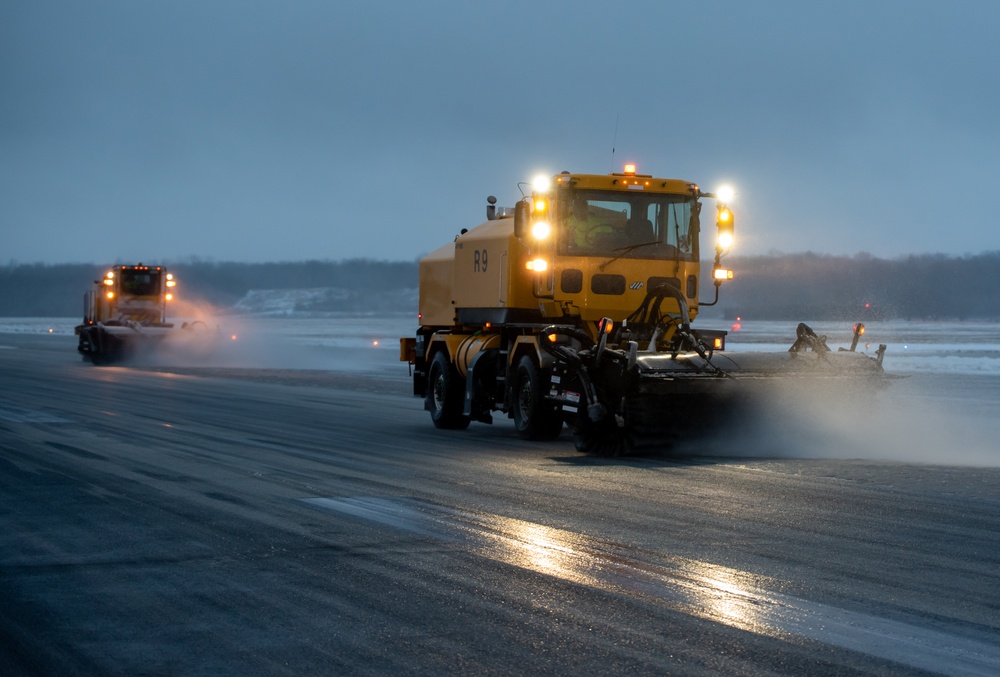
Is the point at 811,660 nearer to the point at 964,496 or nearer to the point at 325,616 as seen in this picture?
the point at 325,616

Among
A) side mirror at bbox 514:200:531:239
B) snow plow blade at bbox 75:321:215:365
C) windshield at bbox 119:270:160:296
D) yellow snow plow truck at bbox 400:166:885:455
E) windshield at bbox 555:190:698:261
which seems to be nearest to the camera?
yellow snow plow truck at bbox 400:166:885:455

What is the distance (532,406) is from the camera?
14.3 meters

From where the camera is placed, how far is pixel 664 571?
22.2ft

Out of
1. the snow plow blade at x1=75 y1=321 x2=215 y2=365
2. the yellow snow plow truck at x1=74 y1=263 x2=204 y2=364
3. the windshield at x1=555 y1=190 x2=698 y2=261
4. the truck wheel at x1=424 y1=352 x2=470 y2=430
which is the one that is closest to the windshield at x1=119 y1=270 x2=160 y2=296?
the yellow snow plow truck at x1=74 y1=263 x2=204 y2=364

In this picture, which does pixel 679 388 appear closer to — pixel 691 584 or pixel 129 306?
pixel 691 584

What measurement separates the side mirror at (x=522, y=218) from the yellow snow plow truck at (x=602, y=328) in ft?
0.05

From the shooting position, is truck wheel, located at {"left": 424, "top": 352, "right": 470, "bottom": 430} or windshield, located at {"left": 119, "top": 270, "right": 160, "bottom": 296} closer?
truck wheel, located at {"left": 424, "top": 352, "right": 470, "bottom": 430}

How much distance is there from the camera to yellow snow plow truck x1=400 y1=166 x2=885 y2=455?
41.8 ft

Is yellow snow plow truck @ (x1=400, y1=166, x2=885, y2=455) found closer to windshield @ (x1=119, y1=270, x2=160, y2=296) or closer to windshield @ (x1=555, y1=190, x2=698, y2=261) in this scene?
windshield @ (x1=555, y1=190, x2=698, y2=261)

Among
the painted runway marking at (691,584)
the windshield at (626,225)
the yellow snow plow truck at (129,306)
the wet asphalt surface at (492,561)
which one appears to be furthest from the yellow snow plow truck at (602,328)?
the yellow snow plow truck at (129,306)

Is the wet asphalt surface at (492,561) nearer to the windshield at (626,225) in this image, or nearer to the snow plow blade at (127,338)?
the windshield at (626,225)

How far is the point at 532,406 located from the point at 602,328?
172 centimetres

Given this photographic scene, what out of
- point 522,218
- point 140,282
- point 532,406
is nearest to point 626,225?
point 522,218

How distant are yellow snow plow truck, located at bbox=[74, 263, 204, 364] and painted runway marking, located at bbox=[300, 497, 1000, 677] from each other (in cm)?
3034
